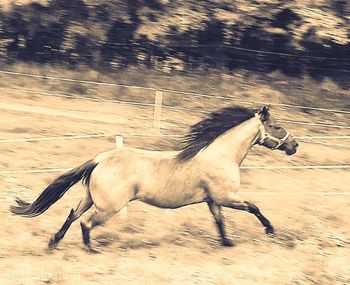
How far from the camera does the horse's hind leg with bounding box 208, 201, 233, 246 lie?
8516 mm

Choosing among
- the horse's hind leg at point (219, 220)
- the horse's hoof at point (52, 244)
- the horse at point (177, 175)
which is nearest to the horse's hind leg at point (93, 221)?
the horse at point (177, 175)

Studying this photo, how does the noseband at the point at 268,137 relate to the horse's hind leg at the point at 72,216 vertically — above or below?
above

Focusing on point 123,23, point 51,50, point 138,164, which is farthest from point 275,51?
point 138,164

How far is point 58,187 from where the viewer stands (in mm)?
8125

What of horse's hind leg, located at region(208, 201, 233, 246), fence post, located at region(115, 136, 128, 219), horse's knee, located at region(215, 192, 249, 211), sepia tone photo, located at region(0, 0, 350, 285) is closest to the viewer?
sepia tone photo, located at region(0, 0, 350, 285)

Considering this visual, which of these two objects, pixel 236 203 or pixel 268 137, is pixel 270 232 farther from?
pixel 268 137

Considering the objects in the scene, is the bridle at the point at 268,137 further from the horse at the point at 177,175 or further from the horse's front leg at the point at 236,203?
the horse's front leg at the point at 236,203

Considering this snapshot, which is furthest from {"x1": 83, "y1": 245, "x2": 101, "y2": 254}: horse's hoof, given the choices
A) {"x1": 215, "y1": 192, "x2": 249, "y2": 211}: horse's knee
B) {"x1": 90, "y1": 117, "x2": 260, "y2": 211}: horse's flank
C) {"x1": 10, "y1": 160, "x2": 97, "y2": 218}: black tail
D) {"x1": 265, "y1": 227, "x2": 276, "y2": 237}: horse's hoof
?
{"x1": 265, "y1": 227, "x2": 276, "y2": 237}: horse's hoof

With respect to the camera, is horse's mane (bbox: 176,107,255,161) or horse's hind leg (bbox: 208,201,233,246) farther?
horse's hind leg (bbox: 208,201,233,246)

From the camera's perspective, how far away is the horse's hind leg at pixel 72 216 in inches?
317

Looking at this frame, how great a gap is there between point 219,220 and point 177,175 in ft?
3.07

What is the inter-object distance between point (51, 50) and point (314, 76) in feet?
22.7

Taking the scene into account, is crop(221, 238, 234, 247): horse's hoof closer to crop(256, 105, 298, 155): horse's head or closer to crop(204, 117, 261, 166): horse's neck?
crop(204, 117, 261, 166): horse's neck

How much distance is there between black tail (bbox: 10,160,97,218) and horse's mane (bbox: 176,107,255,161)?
1.28 meters
